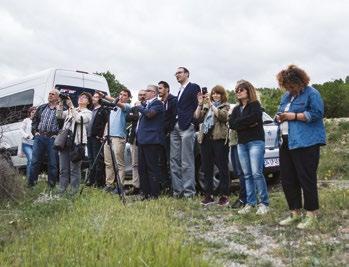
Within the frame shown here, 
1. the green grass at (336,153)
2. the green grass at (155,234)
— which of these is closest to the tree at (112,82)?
the green grass at (336,153)

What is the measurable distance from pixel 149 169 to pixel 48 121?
2.38 m

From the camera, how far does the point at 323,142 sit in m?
5.43

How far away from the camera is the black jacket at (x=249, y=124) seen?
6.45 metres

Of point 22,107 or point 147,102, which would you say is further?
point 22,107

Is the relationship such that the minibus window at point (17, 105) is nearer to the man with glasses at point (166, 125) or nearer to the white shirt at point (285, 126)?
the man with glasses at point (166, 125)

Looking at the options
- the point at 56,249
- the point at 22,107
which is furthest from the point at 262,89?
the point at 56,249

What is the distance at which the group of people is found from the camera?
18.1ft

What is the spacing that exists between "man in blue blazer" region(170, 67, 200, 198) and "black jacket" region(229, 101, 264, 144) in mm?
1362

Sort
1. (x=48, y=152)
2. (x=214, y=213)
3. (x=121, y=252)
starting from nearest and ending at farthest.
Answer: (x=121, y=252), (x=214, y=213), (x=48, y=152)

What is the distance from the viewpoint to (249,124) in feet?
21.2

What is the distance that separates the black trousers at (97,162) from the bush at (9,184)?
1.48 metres

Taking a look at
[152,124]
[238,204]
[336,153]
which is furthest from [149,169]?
[336,153]

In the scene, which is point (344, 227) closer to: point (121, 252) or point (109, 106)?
point (121, 252)

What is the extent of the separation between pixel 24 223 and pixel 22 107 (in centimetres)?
667
